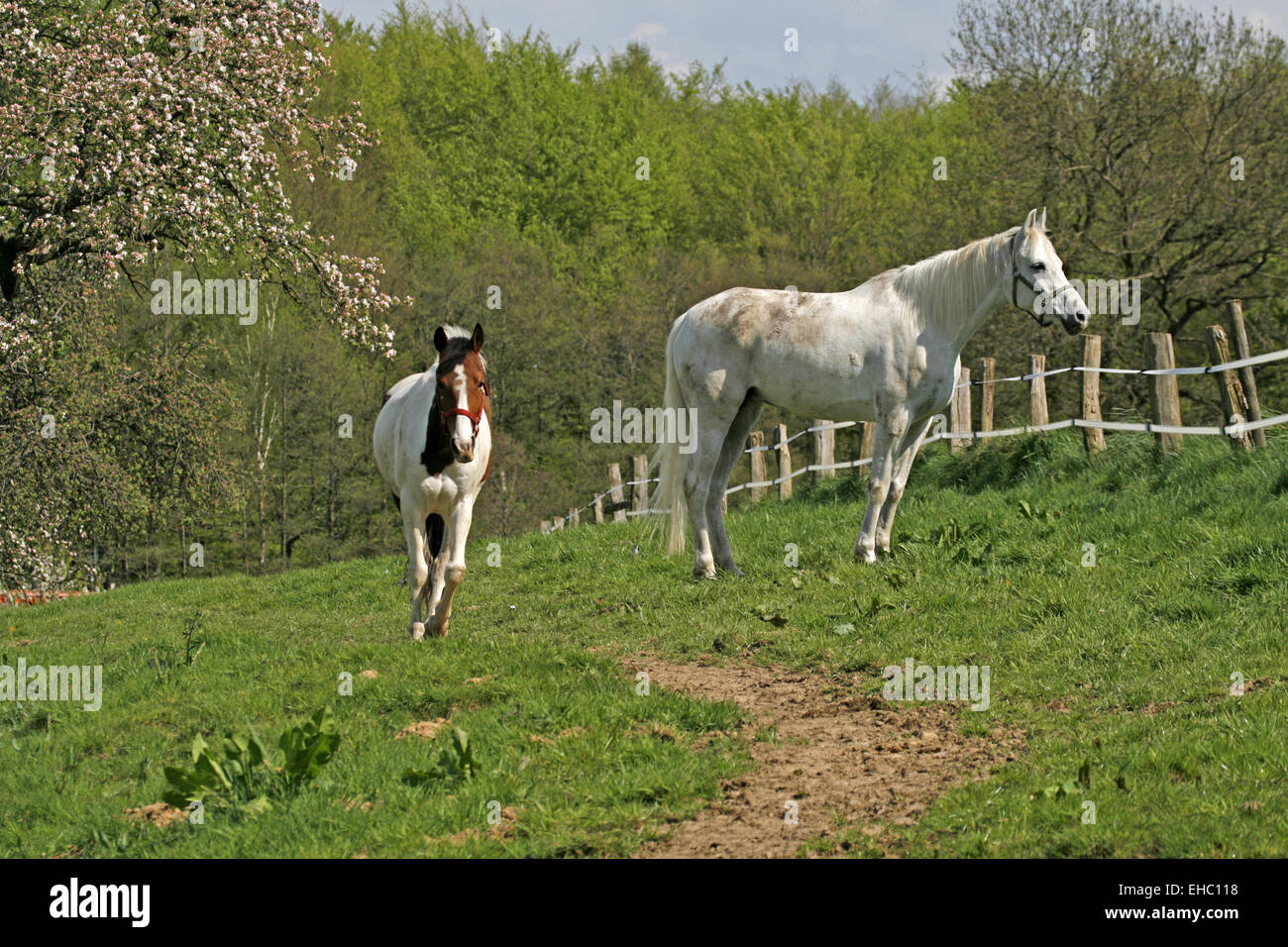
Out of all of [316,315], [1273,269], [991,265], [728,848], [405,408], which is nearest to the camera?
[728,848]

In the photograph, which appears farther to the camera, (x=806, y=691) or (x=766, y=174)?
(x=766, y=174)

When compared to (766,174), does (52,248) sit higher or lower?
lower

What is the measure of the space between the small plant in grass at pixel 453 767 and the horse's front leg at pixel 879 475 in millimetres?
5678

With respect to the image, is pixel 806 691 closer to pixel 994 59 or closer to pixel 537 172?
pixel 994 59

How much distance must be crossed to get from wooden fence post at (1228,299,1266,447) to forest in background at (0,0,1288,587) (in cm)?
746

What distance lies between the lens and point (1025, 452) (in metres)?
14.1

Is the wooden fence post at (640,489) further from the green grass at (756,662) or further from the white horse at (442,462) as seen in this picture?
the white horse at (442,462)


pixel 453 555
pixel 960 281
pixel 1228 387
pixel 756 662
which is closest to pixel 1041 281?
pixel 960 281

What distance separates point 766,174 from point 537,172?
29.5ft

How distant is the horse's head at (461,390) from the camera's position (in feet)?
26.5

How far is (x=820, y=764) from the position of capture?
5.85 metres

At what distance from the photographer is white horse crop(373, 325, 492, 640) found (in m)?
8.17

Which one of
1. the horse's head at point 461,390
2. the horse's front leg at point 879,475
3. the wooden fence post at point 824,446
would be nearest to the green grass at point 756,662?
the horse's front leg at point 879,475
